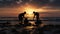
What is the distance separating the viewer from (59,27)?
1869 cm

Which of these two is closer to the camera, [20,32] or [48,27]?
[20,32]

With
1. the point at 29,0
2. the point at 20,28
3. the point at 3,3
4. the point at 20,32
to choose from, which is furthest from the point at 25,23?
the point at 29,0

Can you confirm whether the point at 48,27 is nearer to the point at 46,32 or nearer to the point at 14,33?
the point at 46,32

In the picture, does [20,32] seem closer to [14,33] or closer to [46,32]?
[14,33]

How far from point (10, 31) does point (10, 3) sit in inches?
1257

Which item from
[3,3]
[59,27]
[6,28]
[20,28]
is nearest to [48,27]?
[59,27]

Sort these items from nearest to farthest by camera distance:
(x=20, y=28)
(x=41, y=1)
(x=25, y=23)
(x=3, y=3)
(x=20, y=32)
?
(x=20, y=32), (x=20, y=28), (x=25, y=23), (x=3, y=3), (x=41, y=1)

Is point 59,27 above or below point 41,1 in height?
below

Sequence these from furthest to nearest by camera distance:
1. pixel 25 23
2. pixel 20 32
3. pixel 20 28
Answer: pixel 25 23, pixel 20 28, pixel 20 32

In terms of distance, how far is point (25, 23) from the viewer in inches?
755

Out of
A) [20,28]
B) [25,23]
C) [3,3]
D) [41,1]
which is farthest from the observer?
[41,1]

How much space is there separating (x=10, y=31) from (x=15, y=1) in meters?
34.8

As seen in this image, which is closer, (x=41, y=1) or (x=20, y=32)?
(x=20, y=32)

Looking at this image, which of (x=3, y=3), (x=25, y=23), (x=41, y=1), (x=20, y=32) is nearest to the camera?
(x=20, y=32)
